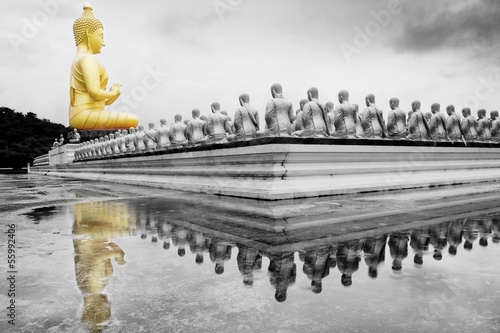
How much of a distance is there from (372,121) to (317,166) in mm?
2066

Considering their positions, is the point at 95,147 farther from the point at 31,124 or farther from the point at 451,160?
the point at 31,124

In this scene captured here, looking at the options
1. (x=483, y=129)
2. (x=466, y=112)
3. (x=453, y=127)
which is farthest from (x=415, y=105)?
(x=483, y=129)

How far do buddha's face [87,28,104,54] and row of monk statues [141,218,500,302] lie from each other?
1093 centimetres

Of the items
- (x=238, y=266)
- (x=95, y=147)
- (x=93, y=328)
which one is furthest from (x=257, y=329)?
(x=95, y=147)

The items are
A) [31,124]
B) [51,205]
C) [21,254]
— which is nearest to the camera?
[21,254]

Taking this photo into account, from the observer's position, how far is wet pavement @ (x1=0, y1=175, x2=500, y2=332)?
168 centimetres

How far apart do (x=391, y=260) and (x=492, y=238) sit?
123cm

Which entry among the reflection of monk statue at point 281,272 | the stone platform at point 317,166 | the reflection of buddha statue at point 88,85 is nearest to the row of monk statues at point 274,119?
the reflection of buddha statue at point 88,85

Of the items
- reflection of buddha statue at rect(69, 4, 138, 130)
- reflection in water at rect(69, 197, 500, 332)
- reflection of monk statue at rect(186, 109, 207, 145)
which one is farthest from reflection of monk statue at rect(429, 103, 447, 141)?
reflection of buddha statue at rect(69, 4, 138, 130)

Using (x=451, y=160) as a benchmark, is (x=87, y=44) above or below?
above

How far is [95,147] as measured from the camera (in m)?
21.0

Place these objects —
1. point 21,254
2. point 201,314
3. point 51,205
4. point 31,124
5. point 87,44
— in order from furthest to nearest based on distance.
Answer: point 31,124
point 87,44
point 51,205
point 21,254
point 201,314

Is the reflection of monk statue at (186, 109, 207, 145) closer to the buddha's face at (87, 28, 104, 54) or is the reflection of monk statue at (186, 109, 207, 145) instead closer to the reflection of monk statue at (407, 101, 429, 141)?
the reflection of monk statue at (407, 101, 429, 141)

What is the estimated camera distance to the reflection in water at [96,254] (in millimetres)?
1805
